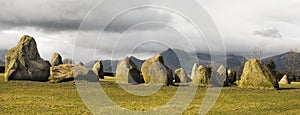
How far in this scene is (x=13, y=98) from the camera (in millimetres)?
31984

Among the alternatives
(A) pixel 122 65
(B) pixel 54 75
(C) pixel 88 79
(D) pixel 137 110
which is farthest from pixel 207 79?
(D) pixel 137 110

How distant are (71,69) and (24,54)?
693cm

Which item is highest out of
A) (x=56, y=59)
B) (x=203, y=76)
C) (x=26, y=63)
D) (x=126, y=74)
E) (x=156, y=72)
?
(x=56, y=59)

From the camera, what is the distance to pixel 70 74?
50062 mm

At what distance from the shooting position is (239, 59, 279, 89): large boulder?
165 ft

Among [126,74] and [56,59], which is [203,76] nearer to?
[126,74]

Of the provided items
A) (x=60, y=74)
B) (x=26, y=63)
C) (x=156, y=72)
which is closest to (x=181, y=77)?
(x=156, y=72)

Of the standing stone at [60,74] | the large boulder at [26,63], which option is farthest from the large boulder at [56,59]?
the standing stone at [60,74]

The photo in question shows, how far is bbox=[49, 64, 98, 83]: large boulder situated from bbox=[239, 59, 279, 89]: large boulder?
2102 cm

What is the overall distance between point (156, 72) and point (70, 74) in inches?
461

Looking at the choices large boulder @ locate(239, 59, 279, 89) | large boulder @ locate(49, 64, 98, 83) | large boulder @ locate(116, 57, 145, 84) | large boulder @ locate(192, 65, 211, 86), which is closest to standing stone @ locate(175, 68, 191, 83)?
large boulder @ locate(192, 65, 211, 86)

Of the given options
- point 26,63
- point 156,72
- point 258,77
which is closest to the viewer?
point 26,63

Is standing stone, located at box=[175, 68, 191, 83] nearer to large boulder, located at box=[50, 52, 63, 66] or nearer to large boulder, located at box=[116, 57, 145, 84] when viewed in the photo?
large boulder, located at box=[116, 57, 145, 84]

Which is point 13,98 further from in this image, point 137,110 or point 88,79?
point 88,79
